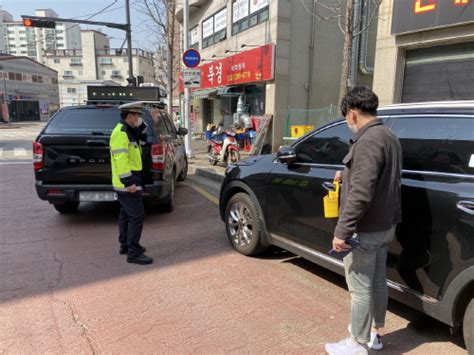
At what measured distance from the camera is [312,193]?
357 cm

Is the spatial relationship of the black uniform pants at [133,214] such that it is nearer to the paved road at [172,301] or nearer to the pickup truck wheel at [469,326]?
the paved road at [172,301]

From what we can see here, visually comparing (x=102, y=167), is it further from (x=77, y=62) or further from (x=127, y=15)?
(x=77, y=62)

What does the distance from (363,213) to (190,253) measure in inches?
109

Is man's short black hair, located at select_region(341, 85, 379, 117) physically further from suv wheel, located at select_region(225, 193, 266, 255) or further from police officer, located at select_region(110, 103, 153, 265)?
police officer, located at select_region(110, 103, 153, 265)

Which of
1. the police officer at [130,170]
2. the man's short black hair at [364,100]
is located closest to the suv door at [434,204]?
the man's short black hair at [364,100]

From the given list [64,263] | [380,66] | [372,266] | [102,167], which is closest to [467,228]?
[372,266]

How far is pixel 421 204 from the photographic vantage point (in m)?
2.75

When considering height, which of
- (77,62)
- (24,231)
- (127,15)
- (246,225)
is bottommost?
(24,231)

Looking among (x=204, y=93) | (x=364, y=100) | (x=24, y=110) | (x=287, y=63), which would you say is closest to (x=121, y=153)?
(x=364, y=100)

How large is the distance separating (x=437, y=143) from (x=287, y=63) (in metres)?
11.0

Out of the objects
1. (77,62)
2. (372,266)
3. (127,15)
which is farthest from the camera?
(77,62)

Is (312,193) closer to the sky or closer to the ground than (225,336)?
closer to the sky

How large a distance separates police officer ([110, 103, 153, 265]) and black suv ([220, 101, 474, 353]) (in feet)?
5.34

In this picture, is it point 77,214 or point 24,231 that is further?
point 77,214
